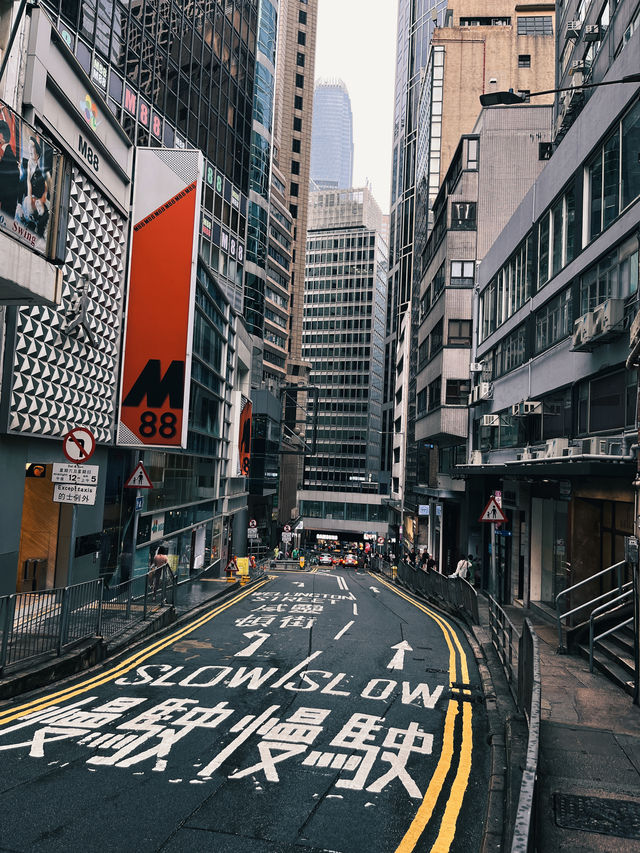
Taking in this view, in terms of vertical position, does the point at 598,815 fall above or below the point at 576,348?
below

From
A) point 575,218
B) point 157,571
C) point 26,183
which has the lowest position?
point 157,571

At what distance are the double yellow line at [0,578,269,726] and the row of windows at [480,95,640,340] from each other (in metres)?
15.1

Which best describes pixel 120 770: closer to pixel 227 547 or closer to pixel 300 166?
pixel 227 547

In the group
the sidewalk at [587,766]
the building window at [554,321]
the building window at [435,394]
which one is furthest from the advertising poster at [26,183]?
the building window at [435,394]

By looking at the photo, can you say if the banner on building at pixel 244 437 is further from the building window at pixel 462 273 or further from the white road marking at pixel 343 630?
the white road marking at pixel 343 630

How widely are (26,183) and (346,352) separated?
5736 inches

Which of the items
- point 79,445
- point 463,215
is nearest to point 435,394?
point 463,215

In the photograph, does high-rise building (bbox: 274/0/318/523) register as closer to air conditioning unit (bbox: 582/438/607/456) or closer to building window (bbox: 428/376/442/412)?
building window (bbox: 428/376/442/412)

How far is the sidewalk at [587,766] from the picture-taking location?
6574 mm

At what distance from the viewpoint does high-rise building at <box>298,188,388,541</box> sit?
146 metres

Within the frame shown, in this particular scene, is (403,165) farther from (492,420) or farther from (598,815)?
(598,815)

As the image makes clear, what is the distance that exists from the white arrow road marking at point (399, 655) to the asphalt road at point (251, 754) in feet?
0.31

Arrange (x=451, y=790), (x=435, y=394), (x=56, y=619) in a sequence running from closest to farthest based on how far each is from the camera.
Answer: (x=451, y=790)
(x=56, y=619)
(x=435, y=394)

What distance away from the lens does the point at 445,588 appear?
24.3 metres
